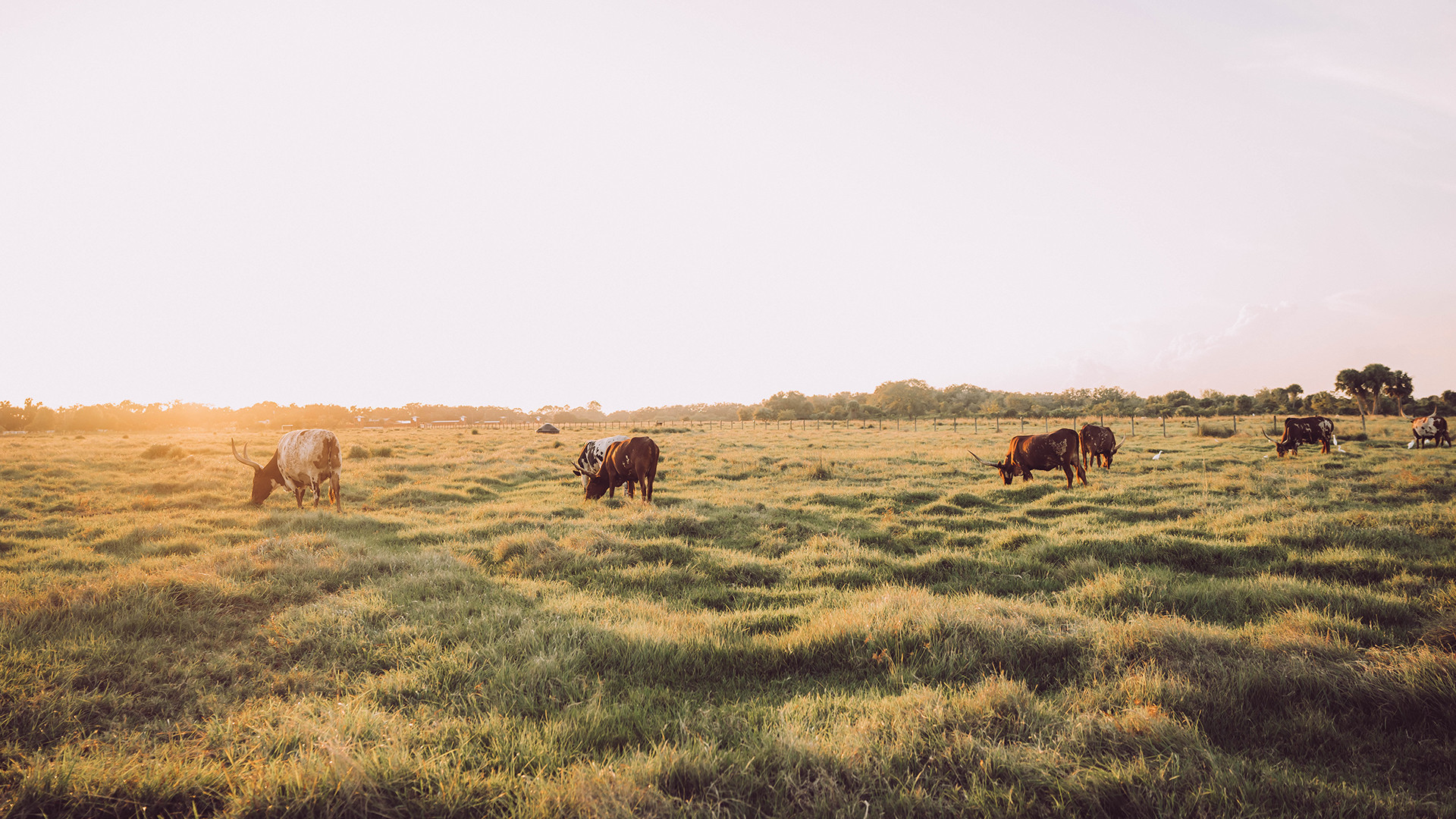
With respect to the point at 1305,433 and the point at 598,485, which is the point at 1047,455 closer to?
the point at 598,485

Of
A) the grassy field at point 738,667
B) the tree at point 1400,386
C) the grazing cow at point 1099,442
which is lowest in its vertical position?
the grassy field at point 738,667

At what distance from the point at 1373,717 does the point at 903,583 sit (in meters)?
4.55

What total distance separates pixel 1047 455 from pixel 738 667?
1543 cm

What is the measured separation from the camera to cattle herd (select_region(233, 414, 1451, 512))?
49.2 feet

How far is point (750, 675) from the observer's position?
5152 millimetres

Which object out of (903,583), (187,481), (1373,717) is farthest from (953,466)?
(187,481)

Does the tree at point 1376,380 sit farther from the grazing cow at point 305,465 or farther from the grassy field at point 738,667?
the grazing cow at point 305,465

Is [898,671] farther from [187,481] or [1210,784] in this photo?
[187,481]

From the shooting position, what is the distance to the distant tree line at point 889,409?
66.8 meters

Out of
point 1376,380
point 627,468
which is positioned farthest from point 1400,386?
point 627,468

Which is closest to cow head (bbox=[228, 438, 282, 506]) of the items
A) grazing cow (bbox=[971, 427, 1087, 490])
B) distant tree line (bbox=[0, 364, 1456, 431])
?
grazing cow (bbox=[971, 427, 1087, 490])

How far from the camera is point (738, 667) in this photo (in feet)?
17.3

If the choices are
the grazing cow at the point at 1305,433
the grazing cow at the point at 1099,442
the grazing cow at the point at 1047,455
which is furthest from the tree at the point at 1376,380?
the grazing cow at the point at 1047,455

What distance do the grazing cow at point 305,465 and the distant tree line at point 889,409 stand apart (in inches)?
2301
